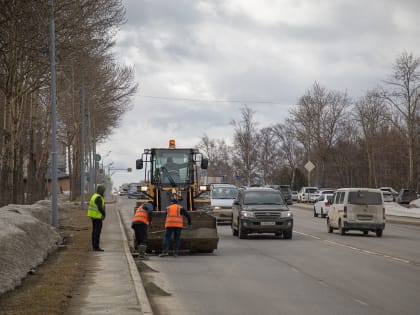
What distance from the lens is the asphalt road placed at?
535 inches

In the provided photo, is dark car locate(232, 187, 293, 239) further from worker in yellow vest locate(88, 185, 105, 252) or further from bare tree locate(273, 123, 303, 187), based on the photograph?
bare tree locate(273, 123, 303, 187)

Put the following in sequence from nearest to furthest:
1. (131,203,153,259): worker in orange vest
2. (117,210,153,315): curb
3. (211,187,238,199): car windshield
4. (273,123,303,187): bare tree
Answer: (117,210,153,315): curb, (131,203,153,259): worker in orange vest, (211,187,238,199): car windshield, (273,123,303,187): bare tree

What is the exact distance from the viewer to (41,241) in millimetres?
22203

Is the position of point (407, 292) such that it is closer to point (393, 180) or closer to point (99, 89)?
point (99, 89)

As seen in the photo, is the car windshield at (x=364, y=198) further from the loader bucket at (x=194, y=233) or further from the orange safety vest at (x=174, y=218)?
the orange safety vest at (x=174, y=218)

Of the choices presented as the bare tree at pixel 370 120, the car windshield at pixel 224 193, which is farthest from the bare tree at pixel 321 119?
the car windshield at pixel 224 193

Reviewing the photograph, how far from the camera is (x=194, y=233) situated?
82.2 ft

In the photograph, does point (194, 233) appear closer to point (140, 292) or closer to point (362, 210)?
point (140, 292)

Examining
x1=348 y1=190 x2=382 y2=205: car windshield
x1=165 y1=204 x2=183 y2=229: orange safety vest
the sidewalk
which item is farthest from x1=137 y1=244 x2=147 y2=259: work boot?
x1=348 y1=190 x2=382 y2=205: car windshield

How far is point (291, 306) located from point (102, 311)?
10.1 feet

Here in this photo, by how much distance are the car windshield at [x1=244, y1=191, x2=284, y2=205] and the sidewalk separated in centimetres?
973

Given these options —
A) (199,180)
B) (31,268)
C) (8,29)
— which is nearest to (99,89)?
(8,29)

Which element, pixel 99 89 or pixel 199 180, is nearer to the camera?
pixel 199 180

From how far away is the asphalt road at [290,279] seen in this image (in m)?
13.6
